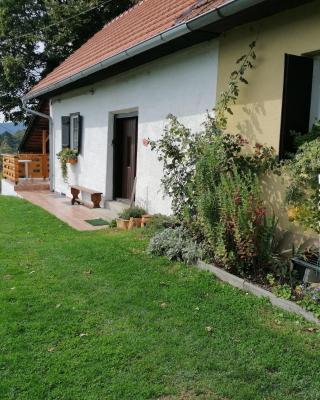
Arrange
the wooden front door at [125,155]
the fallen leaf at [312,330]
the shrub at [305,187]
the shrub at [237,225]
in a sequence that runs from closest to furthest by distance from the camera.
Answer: the fallen leaf at [312,330]
the shrub at [305,187]
the shrub at [237,225]
the wooden front door at [125,155]

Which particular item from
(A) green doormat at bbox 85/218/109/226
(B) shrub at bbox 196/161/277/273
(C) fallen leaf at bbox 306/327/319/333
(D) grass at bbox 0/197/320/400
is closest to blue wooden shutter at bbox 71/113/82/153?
(A) green doormat at bbox 85/218/109/226

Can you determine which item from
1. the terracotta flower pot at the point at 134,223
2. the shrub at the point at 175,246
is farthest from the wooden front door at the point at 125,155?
the shrub at the point at 175,246

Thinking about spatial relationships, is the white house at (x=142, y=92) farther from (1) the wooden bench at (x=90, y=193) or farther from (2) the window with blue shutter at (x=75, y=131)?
(1) the wooden bench at (x=90, y=193)

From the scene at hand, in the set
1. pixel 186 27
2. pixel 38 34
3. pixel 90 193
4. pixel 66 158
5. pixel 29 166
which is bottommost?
pixel 90 193

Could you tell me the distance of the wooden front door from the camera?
9.45 m

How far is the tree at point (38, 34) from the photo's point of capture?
18609 mm

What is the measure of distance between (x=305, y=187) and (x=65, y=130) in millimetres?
9041

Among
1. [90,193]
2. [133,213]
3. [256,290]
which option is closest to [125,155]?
[90,193]

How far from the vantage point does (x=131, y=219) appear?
757 centimetres

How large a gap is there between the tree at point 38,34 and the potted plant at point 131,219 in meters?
13.3

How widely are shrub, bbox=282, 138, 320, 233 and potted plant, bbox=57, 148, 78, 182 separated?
26.5ft

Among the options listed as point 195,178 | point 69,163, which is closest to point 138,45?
point 195,178

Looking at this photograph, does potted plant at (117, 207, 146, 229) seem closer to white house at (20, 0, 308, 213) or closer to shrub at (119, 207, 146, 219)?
shrub at (119, 207, 146, 219)

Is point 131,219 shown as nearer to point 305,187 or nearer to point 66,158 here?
point 305,187
